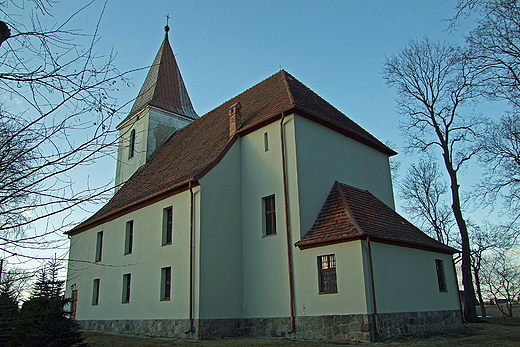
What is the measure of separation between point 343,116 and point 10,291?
618 inches

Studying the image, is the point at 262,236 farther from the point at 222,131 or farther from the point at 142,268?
the point at 222,131

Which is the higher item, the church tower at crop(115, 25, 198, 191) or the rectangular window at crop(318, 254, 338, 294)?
the church tower at crop(115, 25, 198, 191)

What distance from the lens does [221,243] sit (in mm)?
15164

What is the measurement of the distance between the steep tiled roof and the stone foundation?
561 inches

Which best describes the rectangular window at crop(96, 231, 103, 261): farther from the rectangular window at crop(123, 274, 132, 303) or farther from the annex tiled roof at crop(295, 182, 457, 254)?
the annex tiled roof at crop(295, 182, 457, 254)

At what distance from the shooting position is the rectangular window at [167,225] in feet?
54.5

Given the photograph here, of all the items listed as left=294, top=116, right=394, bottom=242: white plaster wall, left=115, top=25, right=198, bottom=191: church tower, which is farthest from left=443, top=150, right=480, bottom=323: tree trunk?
left=115, top=25, right=198, bottom=191: church tower

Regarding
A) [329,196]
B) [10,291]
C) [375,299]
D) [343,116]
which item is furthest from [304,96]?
[10,291]

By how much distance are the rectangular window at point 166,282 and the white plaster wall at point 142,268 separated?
16cm

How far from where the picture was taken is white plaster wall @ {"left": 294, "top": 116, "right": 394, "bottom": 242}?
14.5 metres

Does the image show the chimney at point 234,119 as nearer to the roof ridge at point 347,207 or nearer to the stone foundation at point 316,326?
the roof ridge at point 347,207

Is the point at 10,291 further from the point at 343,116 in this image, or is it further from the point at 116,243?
the point at 343,116

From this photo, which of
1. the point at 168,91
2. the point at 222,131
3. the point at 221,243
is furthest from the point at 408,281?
the point at 168,91

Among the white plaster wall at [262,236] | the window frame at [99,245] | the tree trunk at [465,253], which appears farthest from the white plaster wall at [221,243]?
the tree trunk at [465,253]
